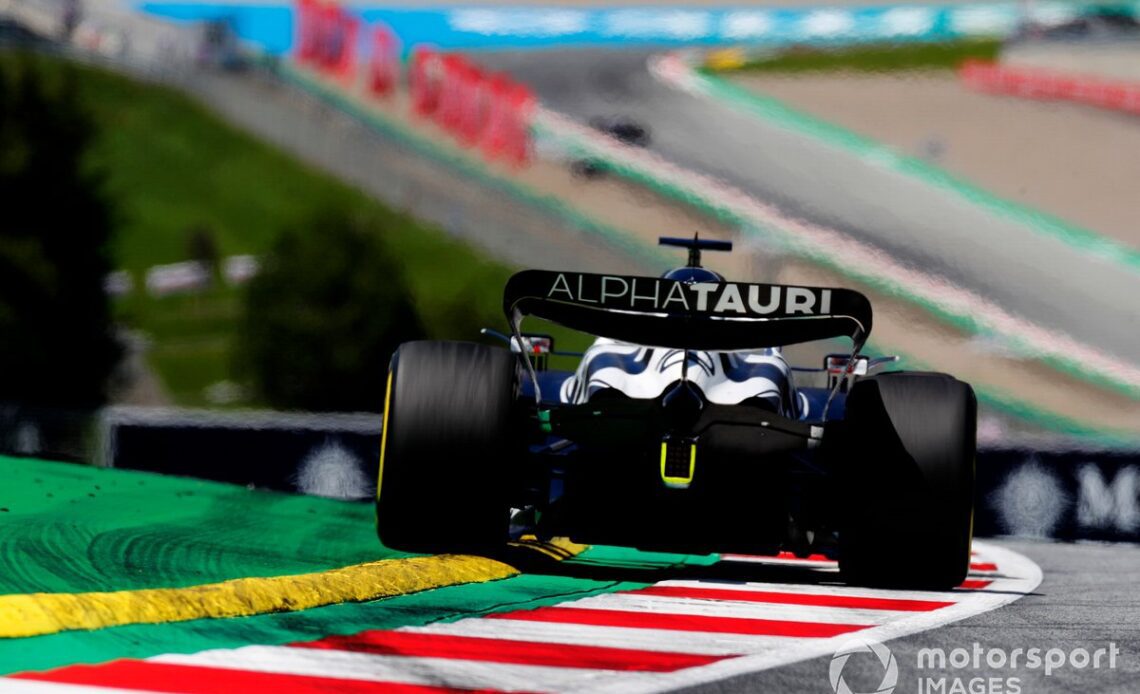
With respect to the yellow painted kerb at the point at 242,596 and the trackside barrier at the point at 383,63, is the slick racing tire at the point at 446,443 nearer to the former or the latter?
the yellow painted kerb at the point at 242,596

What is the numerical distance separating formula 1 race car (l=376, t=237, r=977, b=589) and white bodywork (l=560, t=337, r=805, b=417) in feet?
0.67

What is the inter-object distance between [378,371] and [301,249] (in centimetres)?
333

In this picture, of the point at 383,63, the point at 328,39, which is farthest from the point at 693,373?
the point at 328,39

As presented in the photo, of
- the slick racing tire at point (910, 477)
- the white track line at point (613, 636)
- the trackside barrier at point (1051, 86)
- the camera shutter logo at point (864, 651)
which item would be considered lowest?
the white track line at point (613, 636)

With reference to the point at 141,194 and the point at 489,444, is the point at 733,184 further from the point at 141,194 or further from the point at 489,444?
the point at 489,444

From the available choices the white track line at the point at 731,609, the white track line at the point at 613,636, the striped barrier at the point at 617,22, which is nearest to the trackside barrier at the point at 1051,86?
the striped barrier at the point at 617,22

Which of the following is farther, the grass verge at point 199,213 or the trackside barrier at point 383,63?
the trackside barrier at point 383,63

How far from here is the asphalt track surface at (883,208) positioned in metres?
38.9

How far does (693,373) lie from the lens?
872 centimetres

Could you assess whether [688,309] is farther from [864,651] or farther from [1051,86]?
[1051,86]

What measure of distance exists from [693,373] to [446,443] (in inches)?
54.7

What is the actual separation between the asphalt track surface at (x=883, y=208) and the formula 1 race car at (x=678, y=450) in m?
29.4

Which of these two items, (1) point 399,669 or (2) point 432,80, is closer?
(1) point 399,669

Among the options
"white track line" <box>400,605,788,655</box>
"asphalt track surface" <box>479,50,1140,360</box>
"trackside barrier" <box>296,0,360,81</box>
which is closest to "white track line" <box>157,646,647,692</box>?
"white track line" <box>400,605,788,655</box>
